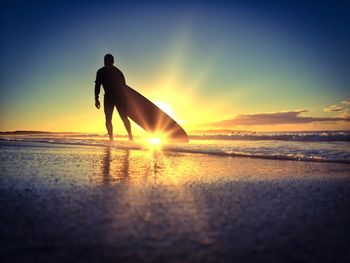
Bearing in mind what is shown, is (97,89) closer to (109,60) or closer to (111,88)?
(111,88)

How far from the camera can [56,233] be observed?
1.21 metres

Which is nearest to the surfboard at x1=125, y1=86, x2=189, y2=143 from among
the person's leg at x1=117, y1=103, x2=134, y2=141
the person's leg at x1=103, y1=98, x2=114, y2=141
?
the person's leg at x1=117, y1=103, x2=134, y2=141

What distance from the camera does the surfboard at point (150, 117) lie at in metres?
12.3

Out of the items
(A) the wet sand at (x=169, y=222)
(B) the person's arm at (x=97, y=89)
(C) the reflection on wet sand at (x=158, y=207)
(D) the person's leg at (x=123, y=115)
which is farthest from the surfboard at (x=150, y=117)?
(A) the wet sand at (x=169, y=222)

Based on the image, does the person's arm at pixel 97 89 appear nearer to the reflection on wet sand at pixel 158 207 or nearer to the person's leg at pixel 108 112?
the person's leg at pixel 108 112

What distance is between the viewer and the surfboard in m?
12.3

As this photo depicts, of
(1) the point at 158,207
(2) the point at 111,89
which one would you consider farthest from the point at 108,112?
(1) the point at 158,207

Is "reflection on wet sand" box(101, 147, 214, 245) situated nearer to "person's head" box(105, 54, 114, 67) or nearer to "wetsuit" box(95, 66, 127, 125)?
"wetsuit" box(95, 66, 127, 125)

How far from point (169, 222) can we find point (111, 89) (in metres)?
10.8

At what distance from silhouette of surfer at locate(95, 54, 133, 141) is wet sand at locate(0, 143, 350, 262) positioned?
921cm

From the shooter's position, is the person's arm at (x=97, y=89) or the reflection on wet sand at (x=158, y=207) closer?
the reflection on wet sand at (x=158, y=207)

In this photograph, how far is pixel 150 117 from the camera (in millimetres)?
12891

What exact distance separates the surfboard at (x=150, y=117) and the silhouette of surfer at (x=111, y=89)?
376mm

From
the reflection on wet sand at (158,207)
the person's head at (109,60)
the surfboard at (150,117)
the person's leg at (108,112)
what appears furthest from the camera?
the surfboard at (150,117)
